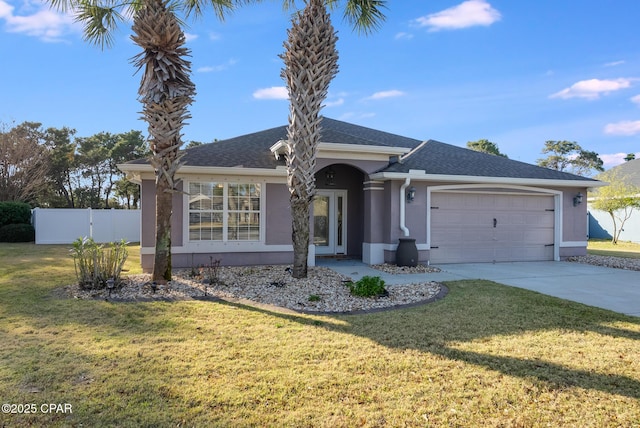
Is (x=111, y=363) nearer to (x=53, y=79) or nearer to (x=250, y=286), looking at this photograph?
(x=250, y=286)

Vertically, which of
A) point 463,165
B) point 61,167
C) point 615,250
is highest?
point 61,167

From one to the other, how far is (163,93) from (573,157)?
4933 centimetres

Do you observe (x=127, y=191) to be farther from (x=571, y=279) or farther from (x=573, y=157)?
(x=573, y=157)

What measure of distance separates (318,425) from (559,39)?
15.5 m

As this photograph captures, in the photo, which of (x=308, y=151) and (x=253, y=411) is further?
(x=308, y=151)

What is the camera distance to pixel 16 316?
6152 millimetres

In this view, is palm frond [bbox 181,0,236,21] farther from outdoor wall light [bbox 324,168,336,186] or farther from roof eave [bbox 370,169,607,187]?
roof eave [bbox 370,169,607,187]

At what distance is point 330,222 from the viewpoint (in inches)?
549

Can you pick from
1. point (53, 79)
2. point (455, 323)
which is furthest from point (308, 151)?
point (53, 79)

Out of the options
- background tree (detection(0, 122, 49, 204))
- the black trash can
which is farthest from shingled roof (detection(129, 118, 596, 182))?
background tree (detection(0, 122, 49, 204))

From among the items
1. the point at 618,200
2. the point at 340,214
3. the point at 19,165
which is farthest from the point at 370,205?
the point at 19,165

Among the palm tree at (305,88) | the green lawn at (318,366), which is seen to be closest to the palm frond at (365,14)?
the palm tree at (305,88)

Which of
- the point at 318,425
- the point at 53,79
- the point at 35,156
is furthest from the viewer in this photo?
the point at 35,156

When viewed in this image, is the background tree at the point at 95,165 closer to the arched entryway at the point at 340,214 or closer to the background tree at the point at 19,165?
the background tree at the point at 19,165
